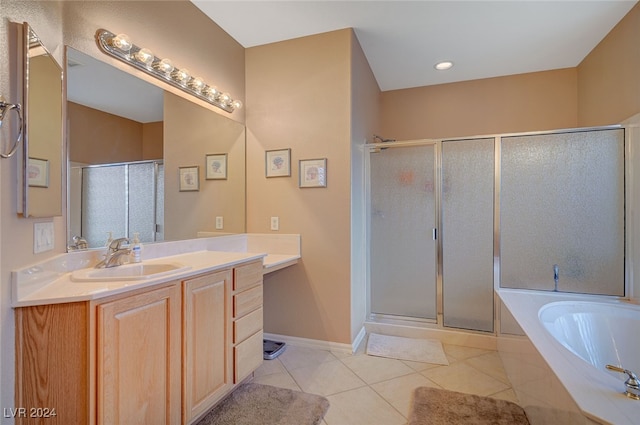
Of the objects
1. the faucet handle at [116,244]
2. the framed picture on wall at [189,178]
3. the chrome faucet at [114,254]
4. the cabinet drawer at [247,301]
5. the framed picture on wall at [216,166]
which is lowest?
the cabinet drawer at [247,301]

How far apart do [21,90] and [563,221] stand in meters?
3.43

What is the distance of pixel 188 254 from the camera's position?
2.10 metres

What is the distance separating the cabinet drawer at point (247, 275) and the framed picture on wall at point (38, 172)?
96cm

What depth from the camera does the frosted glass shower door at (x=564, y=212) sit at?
92.0 inches

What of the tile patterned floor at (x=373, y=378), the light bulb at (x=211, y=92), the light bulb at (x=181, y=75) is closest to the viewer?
the tile patterned floor at (x=373, y=378)

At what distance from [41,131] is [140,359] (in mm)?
1026

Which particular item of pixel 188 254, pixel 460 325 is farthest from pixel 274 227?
pixel 460 325

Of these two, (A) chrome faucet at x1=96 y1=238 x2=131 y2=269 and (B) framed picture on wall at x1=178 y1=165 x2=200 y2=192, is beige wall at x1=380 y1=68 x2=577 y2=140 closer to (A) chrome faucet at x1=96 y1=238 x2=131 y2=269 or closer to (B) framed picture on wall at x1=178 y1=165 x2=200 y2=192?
(B) framed picture on wall at x1=178 y1=165 x2=200 y2=192

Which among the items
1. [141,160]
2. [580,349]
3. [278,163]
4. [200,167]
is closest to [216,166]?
[200,167]

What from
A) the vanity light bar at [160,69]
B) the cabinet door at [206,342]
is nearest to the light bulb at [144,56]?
the vanity light bar at [160,69]

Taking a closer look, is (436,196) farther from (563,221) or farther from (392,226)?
(563,221)

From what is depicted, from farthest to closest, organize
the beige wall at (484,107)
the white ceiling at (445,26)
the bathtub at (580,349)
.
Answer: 1. the beige wall at (484,107)
2. the white ceiling at (445,26)
3. the bathtub at (580,349)

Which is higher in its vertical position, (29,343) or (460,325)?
(29,343)

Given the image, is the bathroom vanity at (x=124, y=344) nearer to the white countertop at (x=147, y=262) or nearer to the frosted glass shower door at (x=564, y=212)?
the white countertop at (x=147, y=262)
